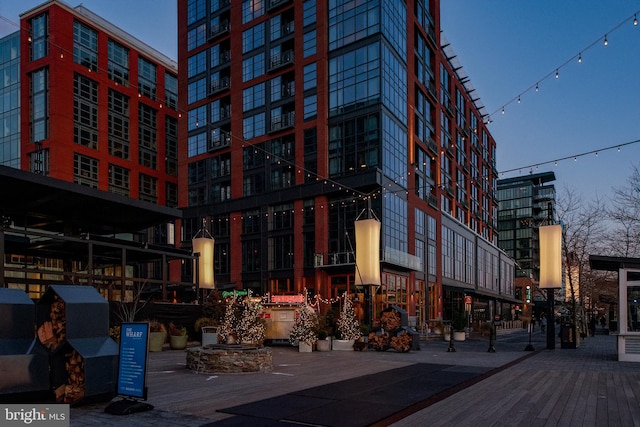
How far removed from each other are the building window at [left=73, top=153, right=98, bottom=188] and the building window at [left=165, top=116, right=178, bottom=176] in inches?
462

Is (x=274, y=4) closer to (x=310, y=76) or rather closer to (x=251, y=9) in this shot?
(x=251, y=9)

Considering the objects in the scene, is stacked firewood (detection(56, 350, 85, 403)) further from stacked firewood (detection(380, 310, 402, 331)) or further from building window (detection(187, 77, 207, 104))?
building window (detection(187, 77, 207, 104))

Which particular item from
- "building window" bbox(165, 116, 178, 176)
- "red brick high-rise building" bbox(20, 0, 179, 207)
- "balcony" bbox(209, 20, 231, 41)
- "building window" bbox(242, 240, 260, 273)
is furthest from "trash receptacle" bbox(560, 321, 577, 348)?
"building window" bbox(165, 116, 178, 176)

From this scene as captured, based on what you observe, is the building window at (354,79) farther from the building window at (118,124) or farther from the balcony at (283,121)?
the building window at (118,124)

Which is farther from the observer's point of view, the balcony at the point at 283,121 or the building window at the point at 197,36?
the building window at the point at 197,36

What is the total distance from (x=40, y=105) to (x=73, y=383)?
5537cm

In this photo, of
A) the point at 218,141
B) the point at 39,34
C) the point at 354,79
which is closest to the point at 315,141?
the point at 354,79

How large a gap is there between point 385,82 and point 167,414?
130 ft

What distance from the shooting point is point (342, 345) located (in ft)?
78.1

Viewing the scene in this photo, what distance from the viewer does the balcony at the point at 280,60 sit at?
49.9 metres

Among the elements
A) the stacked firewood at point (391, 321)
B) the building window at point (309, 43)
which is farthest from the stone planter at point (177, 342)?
the building window at point (309, 43)

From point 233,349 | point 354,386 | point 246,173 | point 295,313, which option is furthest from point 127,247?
point 246,173

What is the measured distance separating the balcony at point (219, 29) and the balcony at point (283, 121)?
39.0 feet

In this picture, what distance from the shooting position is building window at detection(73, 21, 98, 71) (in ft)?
189
